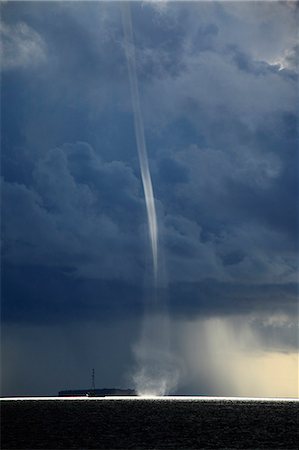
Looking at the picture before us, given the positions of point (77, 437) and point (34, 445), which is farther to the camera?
point (77, 437)

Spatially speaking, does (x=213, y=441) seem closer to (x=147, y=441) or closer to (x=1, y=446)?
(x=147, y=441)

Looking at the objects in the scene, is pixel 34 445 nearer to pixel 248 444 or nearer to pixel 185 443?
pixel 185 443

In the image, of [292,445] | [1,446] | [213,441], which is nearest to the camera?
[1,446]

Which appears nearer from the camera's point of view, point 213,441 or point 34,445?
point 34,445

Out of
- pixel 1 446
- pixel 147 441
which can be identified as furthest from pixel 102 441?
pixel 1 446

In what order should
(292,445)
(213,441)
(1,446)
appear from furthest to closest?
1. (213,441)
2. (292,445)
3. (1,446)

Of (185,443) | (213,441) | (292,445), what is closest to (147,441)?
(185,443)

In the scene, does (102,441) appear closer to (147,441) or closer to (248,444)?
(147,441)
